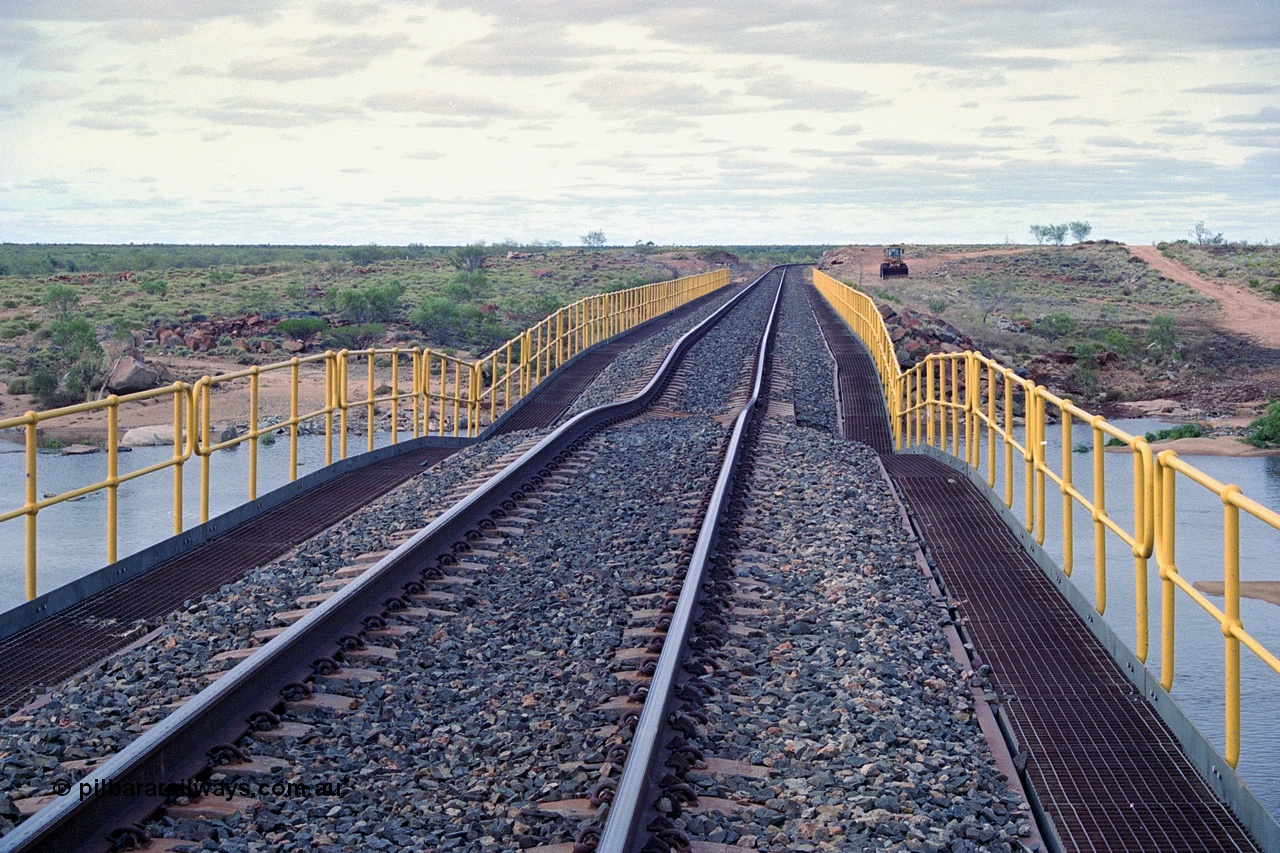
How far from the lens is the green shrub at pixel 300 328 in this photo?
3816 centimetres

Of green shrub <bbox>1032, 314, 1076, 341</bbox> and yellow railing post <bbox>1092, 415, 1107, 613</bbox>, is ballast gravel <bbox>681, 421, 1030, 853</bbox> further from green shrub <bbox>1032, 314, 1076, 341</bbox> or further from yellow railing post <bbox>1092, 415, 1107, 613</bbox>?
green shrub <bbox>1032, 314, 1076, 341</bbox>

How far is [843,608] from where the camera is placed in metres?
7.72

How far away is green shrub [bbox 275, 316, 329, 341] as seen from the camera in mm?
38156

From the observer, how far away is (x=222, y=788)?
5.12 m

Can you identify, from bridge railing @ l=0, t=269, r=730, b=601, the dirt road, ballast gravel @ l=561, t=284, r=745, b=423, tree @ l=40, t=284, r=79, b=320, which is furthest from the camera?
the dirt road

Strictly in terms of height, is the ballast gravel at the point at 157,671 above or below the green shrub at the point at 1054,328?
below

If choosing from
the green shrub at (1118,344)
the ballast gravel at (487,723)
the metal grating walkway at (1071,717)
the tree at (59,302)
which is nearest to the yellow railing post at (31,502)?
the ballast gravel at (487,723)

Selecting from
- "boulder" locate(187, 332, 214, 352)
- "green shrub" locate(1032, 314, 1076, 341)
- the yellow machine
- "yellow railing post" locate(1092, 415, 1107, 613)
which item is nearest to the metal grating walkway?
"yellow railing post" locate(1092, 415, 1107, 613)

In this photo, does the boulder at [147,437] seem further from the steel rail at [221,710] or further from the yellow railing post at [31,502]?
the yellow railing post at [31,502]

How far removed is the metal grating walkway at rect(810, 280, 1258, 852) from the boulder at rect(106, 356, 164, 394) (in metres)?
22.0

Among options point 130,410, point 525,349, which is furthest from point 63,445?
point 525,349

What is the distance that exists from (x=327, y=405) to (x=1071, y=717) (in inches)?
344

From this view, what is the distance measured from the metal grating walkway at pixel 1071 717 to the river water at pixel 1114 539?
3.18 feet

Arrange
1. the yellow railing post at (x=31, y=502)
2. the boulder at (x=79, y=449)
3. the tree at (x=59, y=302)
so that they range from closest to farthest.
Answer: the yellow railing post at (x=31, y=502) < the boulder at (x=79, y=449) < the tree at (x=59, y=302)
